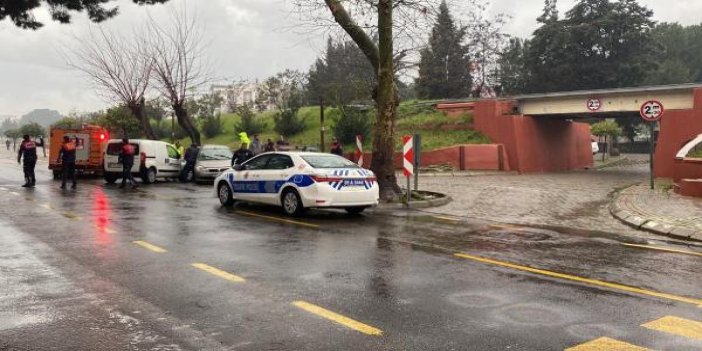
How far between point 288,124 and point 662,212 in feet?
104

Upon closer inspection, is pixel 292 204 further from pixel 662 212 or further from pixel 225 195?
pixel 662 212

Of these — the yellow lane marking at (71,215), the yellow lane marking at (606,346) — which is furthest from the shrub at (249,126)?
the yellow lane marking at (606,346)

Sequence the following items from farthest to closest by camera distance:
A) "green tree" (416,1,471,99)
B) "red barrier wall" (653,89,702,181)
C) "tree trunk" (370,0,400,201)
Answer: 1. "green tree" (416,1,471,99)
2. "red barrier wall" (653,89,702,181)
3. "tree trunk" (370,0,400,201)

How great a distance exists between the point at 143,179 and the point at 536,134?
21026 millimetres

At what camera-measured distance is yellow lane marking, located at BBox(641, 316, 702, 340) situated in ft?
15.9

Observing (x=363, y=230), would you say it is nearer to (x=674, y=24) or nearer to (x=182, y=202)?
(x=182, y=202)

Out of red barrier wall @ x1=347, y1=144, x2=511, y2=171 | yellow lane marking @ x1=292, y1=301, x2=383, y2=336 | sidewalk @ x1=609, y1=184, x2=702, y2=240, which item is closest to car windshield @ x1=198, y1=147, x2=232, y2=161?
red barrier wall @ x1=347, y1=144, x2=511, y2=171

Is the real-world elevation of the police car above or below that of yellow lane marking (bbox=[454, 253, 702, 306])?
above

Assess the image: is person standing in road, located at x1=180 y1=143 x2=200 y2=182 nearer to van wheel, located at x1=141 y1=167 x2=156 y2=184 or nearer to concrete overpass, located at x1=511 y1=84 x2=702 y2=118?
van wheel, located at x1=141 y1=167 x2=156 y2=184

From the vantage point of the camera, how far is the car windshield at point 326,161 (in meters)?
12.6

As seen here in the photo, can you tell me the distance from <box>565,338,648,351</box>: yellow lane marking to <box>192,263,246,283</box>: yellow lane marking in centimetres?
353

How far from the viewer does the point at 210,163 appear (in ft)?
75.9

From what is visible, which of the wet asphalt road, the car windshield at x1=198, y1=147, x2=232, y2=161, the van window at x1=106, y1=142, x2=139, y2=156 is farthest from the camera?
the car windshield at x1=198, y1=147, x2=232, y2=161

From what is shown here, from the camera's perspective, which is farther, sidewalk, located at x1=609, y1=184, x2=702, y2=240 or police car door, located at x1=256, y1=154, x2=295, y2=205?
police car door, located at x1=256, y1=154, x2=295, y2=205
